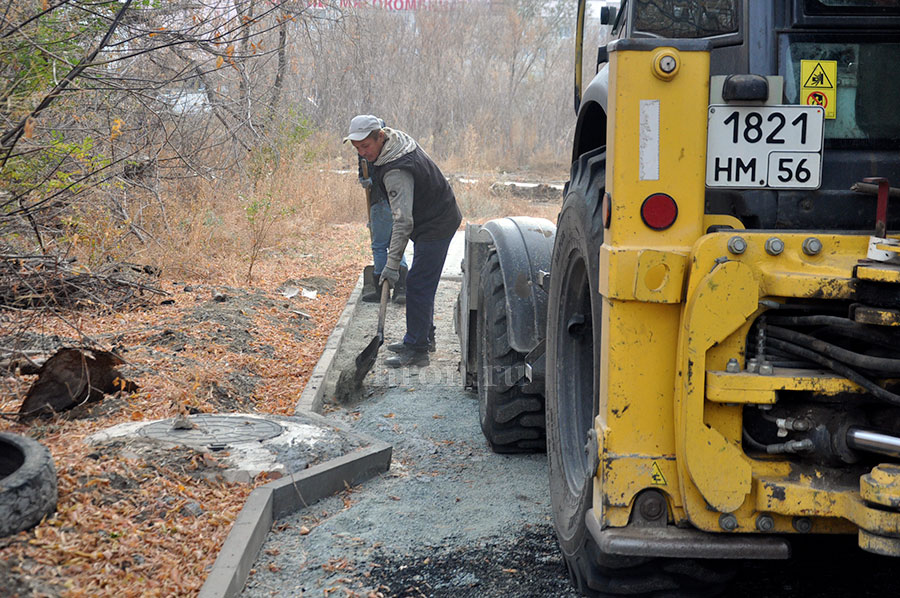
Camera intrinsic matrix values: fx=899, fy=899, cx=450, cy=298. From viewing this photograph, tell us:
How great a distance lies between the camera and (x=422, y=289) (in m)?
7.78

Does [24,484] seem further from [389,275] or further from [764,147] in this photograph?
[389,275]

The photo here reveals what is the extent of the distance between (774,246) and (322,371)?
4.81 metres

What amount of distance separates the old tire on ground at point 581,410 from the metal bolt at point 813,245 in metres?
0.72

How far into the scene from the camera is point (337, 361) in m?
7.98

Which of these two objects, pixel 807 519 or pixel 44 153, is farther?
pixel 44 153

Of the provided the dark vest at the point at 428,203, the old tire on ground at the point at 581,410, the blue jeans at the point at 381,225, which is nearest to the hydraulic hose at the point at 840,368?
the old tire on ground at the point at 581,410

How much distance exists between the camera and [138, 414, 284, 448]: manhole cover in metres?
4.81

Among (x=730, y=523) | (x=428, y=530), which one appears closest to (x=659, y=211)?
(x=730, y=523)

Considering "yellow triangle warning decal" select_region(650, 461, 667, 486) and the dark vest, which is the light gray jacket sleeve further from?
"yellow triangle warning decal" select_region(650, 461, 667, 486)

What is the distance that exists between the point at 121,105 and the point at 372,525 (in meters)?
7.49

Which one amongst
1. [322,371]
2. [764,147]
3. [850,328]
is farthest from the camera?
[322,371]

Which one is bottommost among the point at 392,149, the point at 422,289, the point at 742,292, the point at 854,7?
the point at 422,289

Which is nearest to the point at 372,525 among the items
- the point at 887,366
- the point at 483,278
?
the point at 483,278

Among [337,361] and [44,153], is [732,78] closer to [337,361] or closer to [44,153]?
[44,153]
